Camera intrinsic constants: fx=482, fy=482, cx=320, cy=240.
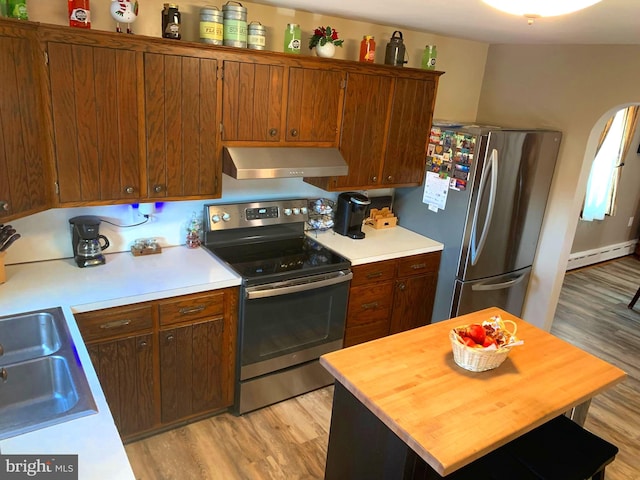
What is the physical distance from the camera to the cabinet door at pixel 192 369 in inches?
98.0

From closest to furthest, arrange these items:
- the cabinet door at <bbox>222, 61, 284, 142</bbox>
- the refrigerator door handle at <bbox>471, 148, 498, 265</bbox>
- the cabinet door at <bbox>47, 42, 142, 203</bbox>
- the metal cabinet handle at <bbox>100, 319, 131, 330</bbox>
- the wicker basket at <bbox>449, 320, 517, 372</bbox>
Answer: the wicker basket at <bbox>449, 320, 517, 372</bbox>, the cabinet door at <bbox>47, 42, 142, 203</bbox>, the metal cabinet handle at <bbox>100, 319, 131, 330</bbox>, the cabinet door at <bbox>222, 61, 284, 142</bbox>, the refrigerator door handle at <bbox>471, 148, 498, 265</bbox>

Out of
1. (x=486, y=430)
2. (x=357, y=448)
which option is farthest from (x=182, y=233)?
(x=486, y=430)

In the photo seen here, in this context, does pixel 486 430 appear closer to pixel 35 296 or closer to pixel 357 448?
pixel 357 448

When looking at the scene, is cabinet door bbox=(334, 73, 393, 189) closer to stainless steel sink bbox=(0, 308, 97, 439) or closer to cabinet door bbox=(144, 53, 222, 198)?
cabinet door bbox=(144, 53, 222, 198)

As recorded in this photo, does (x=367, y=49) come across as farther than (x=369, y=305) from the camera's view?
No

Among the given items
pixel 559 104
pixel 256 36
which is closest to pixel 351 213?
pixel 256 36

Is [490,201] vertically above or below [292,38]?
below

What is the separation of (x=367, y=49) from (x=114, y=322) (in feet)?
7.04

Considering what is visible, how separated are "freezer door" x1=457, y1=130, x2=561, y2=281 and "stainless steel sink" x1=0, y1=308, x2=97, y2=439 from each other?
2449 millimetres

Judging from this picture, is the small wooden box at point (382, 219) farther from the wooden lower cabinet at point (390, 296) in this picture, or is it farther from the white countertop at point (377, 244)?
the wooden lower cabinet at point (390, 296)

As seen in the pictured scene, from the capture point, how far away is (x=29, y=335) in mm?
1999

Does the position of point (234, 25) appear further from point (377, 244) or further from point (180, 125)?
point (377, 244)

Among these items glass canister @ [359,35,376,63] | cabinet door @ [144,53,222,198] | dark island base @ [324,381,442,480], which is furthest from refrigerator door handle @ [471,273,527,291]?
cabinet door @ [144,53,222,198]

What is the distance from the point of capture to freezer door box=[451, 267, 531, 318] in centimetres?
337
